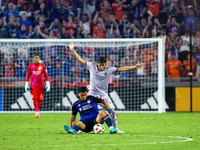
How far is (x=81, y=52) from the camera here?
18.8 m

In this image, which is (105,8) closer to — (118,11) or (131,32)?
(118,11)

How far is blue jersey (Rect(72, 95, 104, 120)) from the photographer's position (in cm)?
848

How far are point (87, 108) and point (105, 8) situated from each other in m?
14.4

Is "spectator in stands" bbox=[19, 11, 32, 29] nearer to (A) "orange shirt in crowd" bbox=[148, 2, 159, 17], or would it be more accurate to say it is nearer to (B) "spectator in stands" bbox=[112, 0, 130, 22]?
(B) "spectator in stands" bbox=[112, 0, 130, 22]

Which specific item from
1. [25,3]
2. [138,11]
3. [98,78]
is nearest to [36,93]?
[98,78]

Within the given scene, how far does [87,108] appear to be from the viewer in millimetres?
8484

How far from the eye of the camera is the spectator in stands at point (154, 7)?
2169 cm

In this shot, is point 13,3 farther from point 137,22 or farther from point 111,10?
point 137,22

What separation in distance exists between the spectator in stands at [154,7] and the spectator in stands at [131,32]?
4.17 feet

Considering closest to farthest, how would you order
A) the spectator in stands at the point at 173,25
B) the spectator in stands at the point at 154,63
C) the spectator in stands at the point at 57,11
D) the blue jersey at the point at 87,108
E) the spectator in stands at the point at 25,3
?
the blue jersey at the point at 87,108, the spectator in stands at the point at 154,63, the spectator in stands at the point at 173,25, the spectator in stands at the point at 57,11, the spectator in stands at the point at 25,3

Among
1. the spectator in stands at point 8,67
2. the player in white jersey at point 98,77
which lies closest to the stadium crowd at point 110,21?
the spectator in stands at point 8,67

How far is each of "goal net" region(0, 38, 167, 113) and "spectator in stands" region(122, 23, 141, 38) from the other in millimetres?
2634

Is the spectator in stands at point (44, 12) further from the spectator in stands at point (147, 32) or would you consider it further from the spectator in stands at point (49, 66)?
the spectator in stands at point (147, 32)

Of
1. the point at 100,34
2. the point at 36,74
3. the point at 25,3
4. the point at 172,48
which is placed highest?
the point at 25,3
